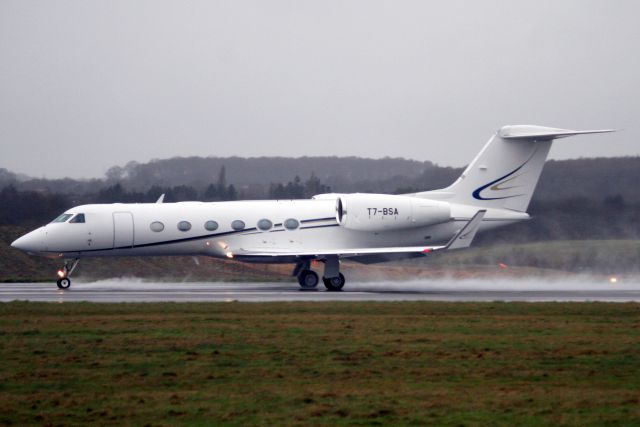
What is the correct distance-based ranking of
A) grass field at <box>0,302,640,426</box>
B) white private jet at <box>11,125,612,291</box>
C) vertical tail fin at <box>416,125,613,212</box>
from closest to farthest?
grass field at <box>0,302,640,426</box> < white private jet at <box>11,125,612,291</box> < vertical tail fin at <box>416,125,613,212</box>

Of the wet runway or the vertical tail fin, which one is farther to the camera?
the vertical tail fin

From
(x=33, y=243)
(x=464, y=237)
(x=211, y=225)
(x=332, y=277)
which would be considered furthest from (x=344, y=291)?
(x=33, y=243)

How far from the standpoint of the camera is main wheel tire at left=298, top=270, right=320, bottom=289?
33.0 metres

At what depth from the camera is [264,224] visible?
1310 inches

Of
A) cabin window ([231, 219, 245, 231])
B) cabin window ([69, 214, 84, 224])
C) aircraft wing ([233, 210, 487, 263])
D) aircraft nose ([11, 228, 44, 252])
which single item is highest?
cabin window ([69, 214, 84, 224])

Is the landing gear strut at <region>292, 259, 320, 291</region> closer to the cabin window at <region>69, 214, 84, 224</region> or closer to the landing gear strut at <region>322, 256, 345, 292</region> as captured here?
Result: the landing gear strut at <region>322, 256, 345, 292</region>

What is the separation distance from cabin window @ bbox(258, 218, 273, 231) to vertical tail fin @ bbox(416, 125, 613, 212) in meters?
5.54

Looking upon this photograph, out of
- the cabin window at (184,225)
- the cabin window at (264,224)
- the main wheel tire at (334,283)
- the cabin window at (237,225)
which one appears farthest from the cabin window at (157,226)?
the main wheel tire at (334,283)

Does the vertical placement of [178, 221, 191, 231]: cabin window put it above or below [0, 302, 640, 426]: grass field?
above

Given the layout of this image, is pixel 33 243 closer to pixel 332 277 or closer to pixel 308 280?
pixel 308 280

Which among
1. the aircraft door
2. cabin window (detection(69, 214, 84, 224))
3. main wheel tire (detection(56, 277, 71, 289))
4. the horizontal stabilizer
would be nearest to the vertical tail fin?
the horizontal stabilizer

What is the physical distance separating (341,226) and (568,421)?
77.1ft

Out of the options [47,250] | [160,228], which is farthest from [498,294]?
[47,250]

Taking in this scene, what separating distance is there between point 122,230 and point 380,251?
861cm
